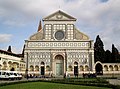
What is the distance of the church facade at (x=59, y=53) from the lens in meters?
62.5

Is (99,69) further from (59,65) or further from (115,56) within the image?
(59,65)

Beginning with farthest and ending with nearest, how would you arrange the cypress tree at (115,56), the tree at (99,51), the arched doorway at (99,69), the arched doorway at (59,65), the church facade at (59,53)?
the tree at (99,51) < the cypress tree at (115,56) < the arched doorway at (99,69) < the arched doorway at (59,65) < the church facade at (59,53)

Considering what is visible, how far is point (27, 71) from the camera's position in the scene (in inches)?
2420

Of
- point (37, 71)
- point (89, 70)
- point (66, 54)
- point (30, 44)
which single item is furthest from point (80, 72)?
point (30, 44)

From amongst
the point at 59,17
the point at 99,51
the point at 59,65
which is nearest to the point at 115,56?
the point at 99,51

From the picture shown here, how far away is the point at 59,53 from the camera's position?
63188 millimetres

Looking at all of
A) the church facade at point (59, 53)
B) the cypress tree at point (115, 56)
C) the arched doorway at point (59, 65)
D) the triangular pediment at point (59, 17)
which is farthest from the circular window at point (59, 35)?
the cypress tree at point (115, 56)

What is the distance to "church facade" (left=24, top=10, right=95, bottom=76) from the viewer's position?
205 feet

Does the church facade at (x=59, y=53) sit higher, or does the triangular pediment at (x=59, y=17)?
the triangular pediment at (x=59, y=17)

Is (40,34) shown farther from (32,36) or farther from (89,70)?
(89,70)

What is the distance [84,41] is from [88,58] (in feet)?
16.8

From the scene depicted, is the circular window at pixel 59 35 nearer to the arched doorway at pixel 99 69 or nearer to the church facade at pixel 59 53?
the church facade at pixel 59 53

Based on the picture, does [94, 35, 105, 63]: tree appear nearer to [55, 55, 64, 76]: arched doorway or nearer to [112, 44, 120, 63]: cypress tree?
[112, 44, 120, 63]: cypress tree

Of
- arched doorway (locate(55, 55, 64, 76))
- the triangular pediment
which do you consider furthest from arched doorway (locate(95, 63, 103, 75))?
the triangular pediment
